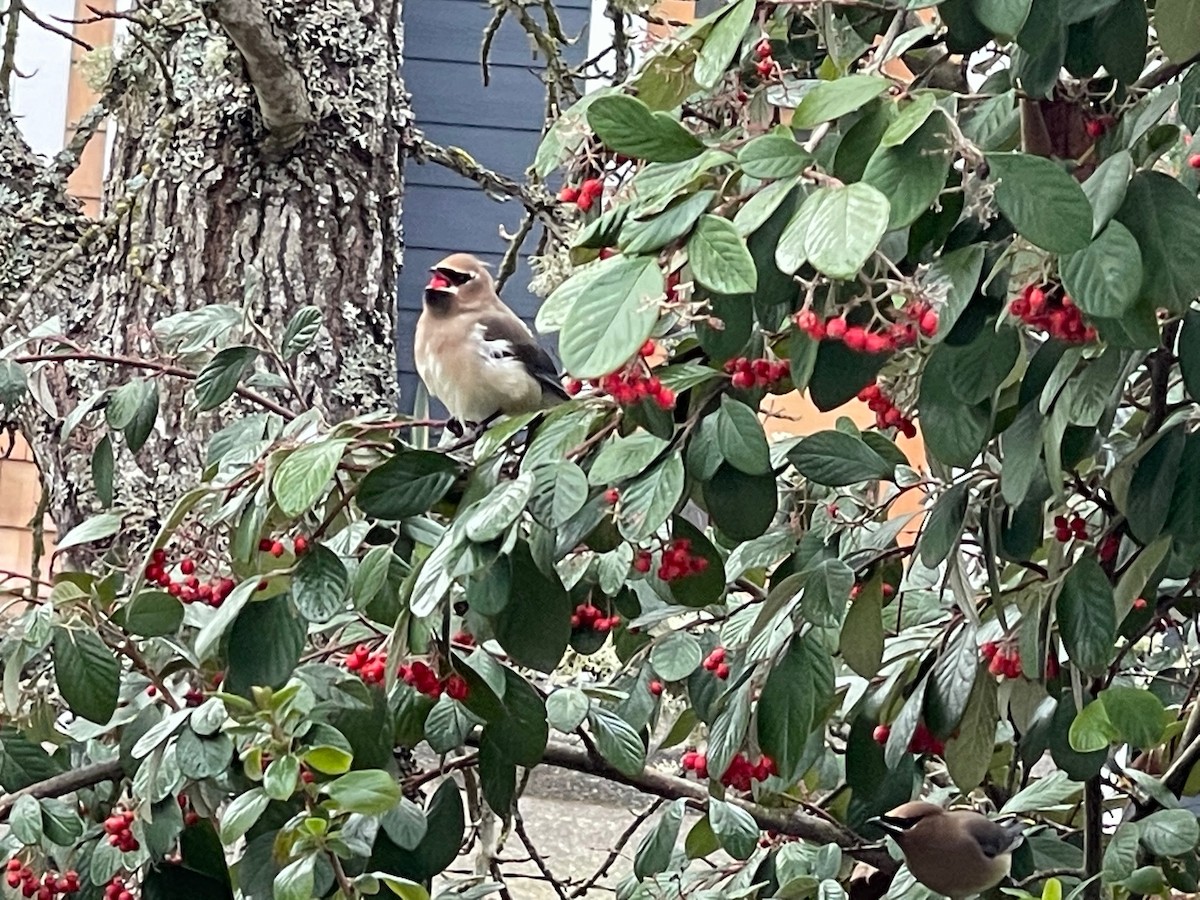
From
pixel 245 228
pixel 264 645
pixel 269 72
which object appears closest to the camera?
pixel 264 645

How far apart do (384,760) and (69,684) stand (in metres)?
0.27

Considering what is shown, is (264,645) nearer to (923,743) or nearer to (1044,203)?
(923,743)

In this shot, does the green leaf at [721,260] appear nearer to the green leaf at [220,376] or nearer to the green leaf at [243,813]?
the green leaf at [243,813]

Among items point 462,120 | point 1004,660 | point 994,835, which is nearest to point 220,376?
point 1004,660

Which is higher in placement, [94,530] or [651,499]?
[651,499]

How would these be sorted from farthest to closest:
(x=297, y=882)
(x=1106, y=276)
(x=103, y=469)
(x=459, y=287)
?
(x=459, y=287)
(x=103, y=469)
(x=297, y=882)
(x=1106, y=276)

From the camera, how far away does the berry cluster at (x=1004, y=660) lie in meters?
1.39

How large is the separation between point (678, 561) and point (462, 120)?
3298 millimetres

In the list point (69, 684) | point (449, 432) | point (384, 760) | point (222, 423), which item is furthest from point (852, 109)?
point (222, 423)

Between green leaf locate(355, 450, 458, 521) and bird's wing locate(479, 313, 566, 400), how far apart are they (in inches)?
45.7

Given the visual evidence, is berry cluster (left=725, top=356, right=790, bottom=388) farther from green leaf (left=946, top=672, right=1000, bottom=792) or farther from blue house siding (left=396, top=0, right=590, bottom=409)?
blue house siding (left=396, top=0, right=590, bottom=409)

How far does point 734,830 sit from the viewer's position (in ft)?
4.94

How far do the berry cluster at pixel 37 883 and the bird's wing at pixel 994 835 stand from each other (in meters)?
0.85

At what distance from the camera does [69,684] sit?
140cm
